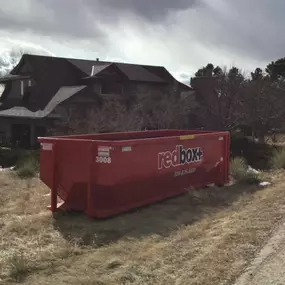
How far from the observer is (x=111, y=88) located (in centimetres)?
3628

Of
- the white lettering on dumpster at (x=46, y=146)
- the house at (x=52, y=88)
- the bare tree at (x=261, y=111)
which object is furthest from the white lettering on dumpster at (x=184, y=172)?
the house at (x=52, y=88)

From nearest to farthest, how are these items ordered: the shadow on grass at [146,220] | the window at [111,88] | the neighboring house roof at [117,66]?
the shadow on grass at [146,220] → the window at [111,88] → the neighboring house roof at [117,66]

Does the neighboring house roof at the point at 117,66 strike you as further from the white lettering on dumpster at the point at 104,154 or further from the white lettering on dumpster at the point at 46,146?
the white lettering on dumpster at the point at 104,154

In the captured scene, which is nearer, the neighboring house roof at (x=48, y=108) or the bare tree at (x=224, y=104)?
the bare tree at (x=224, y=104)

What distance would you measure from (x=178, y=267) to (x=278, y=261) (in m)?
0.96

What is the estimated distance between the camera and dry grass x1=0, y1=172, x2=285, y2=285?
14.5 ft

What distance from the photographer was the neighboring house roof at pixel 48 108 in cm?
3154

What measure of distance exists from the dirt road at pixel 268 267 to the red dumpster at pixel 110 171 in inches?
113

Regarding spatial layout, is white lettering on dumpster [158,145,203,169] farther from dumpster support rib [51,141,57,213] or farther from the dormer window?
the dormer window

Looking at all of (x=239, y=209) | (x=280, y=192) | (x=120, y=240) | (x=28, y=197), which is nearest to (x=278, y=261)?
(x=120, y=240)

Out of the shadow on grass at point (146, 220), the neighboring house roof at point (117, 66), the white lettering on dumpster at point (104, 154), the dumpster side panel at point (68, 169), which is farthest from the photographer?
the neighboring house roof at point (117, 66)

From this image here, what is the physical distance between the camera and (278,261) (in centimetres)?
425

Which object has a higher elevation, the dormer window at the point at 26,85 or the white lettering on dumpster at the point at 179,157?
the dormer window at the point at 26,85

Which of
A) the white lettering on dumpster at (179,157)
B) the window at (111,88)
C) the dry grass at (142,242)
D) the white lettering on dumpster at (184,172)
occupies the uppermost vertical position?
the window at (111,88)
